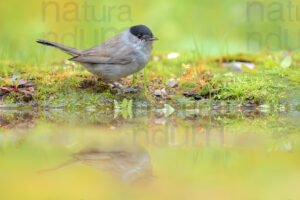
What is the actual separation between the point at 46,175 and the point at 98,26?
21.1 feet

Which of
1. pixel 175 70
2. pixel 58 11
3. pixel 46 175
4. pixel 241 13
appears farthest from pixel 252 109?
pixel 58 11

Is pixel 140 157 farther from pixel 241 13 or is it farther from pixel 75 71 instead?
pixel 241 13

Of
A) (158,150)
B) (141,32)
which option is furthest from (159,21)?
(158,150)

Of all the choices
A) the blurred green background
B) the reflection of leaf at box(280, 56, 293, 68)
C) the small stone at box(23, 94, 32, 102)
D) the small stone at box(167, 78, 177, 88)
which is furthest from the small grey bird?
the blurred green background

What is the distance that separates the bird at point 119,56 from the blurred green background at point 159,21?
2.55 meters

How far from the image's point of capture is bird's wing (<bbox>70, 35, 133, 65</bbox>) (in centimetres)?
536

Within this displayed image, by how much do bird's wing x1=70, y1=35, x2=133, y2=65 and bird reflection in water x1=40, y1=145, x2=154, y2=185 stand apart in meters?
2.14

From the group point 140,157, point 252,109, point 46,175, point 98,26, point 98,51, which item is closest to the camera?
point 46,175

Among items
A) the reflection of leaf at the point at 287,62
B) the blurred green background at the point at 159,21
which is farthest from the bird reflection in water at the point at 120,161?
the blurred green background at the point at 159,21

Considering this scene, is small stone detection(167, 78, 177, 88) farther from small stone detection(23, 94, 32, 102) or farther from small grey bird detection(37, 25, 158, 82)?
small stone detection(23, 94, 32, 102)

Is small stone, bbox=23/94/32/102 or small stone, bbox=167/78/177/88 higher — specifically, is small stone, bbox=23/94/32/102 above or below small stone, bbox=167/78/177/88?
below

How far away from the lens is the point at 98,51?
218 inches

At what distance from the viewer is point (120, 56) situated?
542 cm

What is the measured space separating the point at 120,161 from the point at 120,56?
8.28 feet
